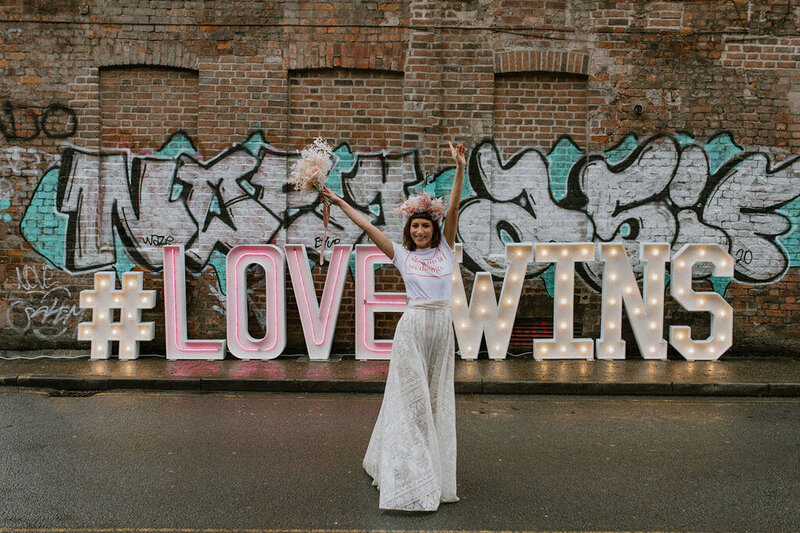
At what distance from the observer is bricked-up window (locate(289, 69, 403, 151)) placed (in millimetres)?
9445

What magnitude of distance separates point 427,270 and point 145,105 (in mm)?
6495

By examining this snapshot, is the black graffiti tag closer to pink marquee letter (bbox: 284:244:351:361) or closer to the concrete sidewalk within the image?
the concrete sidewalk

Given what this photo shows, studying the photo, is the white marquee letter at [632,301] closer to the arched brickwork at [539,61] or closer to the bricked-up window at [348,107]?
the arched brickwork at [539,61]

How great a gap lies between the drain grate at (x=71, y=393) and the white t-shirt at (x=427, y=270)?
4545 millimetres

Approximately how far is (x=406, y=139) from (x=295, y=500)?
596 cm

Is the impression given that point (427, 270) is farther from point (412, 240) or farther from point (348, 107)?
point (348, 107)

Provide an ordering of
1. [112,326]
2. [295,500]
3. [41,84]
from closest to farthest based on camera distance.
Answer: [295,500] < [112,326] < [41,84]

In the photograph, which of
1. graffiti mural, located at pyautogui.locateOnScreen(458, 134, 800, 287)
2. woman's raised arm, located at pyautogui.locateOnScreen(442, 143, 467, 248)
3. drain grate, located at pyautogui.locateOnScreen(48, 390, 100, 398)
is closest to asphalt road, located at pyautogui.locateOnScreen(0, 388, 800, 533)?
drain grate, located at pyautogui.locateOnScreen(48, 390, 100, 398)

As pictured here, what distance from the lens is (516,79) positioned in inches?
374

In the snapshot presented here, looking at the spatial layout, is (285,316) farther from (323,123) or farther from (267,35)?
(267,35)

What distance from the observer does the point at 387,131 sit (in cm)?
949

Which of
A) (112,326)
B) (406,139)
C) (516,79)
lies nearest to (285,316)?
(112,326)

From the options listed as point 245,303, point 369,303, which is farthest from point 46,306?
point 369,303

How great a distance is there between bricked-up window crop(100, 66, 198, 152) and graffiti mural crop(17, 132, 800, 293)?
0.62 feet
